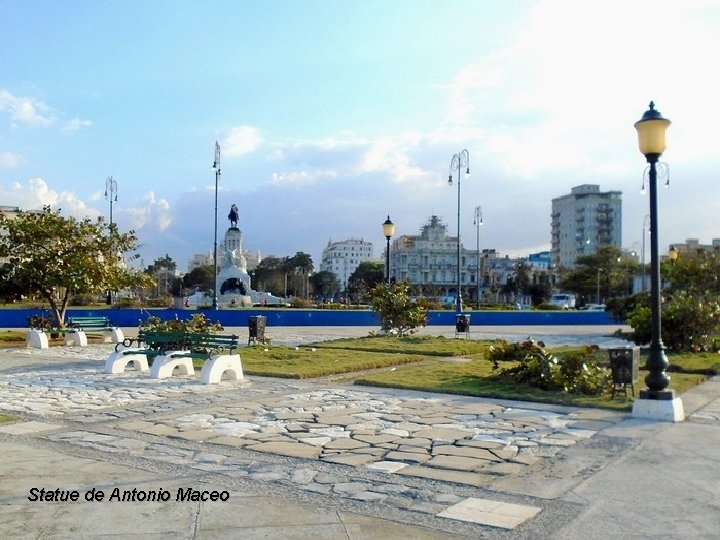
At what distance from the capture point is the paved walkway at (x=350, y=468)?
527cm

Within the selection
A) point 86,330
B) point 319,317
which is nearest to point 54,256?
point 86,330

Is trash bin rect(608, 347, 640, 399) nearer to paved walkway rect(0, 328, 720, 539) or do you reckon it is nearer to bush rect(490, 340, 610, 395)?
bush rect(490, 340, 610, 395)

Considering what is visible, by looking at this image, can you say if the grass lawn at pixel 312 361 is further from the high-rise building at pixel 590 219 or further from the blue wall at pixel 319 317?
the high-rise building at pixel 590 219

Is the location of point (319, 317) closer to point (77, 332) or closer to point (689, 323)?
point (77, 332)

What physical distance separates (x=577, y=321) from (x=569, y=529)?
43.6 metres

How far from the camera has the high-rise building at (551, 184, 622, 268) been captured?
156500 mm

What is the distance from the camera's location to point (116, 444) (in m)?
7.89

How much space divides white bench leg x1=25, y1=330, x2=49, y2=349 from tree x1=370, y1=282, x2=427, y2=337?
10.6 m

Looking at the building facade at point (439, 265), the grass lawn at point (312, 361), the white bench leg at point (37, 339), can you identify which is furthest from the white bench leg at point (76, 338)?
the building facade at point (439, 265)

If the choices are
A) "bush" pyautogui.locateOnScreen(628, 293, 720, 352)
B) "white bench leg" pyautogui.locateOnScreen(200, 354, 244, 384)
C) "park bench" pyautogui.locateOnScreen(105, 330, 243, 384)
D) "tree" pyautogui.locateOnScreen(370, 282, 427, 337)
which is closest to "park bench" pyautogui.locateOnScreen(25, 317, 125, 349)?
"park bench" pyautogui.locateOnScreen(105, 330, 243, 384)

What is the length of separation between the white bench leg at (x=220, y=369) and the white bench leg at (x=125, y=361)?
2400 mm

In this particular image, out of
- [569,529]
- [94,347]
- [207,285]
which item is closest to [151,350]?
[94,347]

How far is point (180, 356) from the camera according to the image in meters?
14.4

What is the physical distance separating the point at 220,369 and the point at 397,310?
12277 millimetres
